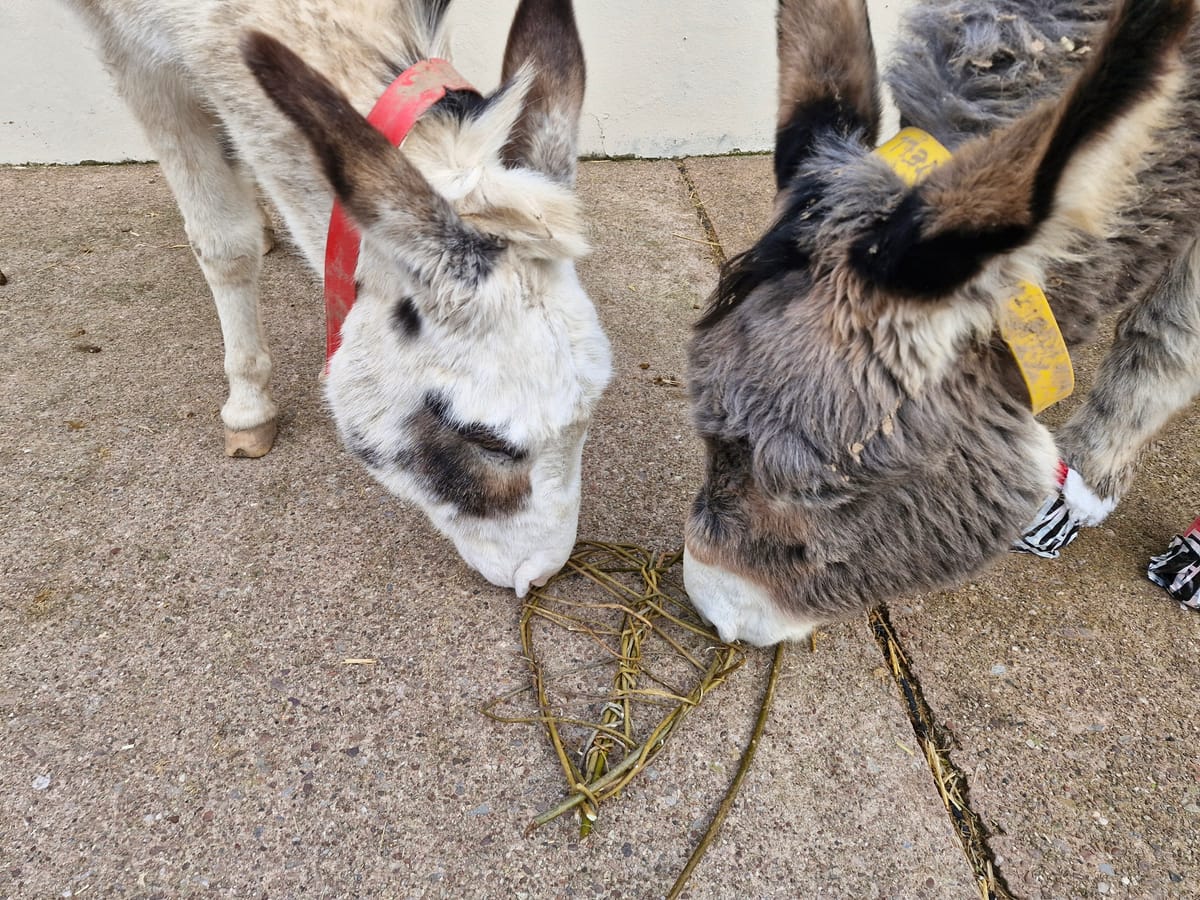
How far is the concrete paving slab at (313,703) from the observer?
1.73 metres

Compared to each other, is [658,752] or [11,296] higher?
[658,752]

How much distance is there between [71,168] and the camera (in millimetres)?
5242

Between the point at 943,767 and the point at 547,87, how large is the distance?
217cm

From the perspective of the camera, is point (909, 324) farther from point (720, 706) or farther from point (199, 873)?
point (199, 873)

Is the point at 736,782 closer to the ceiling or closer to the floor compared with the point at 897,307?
closer to the floor

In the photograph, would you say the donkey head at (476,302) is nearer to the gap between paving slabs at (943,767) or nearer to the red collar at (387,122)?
the red collar at (387,122)

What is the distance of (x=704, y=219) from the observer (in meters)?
4.91

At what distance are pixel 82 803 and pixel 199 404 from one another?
1.84 m

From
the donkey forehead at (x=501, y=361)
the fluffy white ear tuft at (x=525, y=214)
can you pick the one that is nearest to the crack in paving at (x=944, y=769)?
the donkey forehead at (x=501, y=361)

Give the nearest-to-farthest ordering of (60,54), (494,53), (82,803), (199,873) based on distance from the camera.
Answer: (199,873)
(82,803)
(60,54)
(494,53)

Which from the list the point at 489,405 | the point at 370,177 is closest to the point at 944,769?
the point at 489,405

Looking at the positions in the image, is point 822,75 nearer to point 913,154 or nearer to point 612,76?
point 913,154

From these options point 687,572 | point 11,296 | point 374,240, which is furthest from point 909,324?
point 11,296

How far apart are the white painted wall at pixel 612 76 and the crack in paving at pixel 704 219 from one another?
41 centimetres
